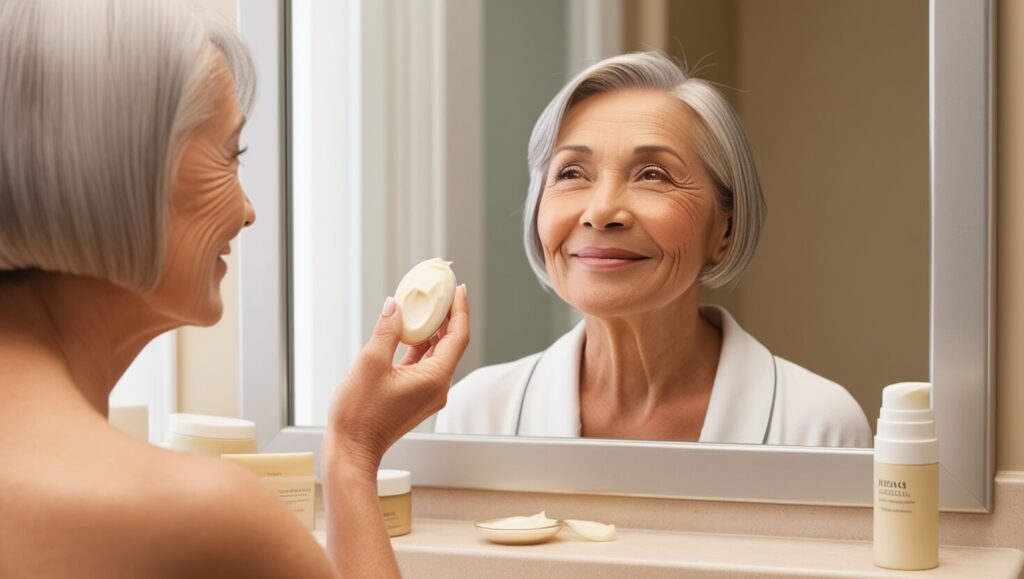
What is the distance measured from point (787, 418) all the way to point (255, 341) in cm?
54

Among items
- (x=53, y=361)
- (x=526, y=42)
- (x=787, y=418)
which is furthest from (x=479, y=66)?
(x=53, y=361)

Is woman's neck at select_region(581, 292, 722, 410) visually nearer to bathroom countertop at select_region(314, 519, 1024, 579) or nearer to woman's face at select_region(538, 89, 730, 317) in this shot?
woman's face at select_region(538, 89, 730, 317)

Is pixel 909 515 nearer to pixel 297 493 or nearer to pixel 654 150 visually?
pixel 654 150

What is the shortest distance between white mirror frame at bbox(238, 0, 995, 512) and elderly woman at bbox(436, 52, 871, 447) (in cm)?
2

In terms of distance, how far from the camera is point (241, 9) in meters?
1.17

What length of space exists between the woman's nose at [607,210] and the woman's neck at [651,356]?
0.09 meters

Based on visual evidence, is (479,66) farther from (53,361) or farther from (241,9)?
(53,361)

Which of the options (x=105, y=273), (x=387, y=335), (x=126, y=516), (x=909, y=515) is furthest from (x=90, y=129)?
(x=909, y=515)

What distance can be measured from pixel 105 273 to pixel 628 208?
20.4 inches

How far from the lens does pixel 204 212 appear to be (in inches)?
25.2

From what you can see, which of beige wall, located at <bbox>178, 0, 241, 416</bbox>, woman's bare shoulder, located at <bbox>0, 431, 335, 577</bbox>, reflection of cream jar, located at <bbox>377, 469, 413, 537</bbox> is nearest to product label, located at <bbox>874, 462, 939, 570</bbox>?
reflection of cream jar, located at <bbox>377, 469, 413, 537</bbox>

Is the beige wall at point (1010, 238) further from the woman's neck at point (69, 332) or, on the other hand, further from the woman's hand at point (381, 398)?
the woman's neck at point (69, 332)

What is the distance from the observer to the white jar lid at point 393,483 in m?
1.04

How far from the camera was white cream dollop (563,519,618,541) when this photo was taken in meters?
1.00
